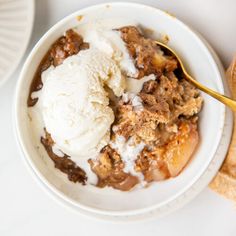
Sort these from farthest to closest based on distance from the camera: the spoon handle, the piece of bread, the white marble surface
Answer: the white marble surface
the piece of bread
the spoon handle

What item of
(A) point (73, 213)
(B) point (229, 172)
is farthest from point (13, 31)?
(B) point (229, 172)

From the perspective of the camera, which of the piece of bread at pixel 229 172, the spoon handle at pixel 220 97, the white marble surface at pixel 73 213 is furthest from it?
the white marble surface at pixel 73 213

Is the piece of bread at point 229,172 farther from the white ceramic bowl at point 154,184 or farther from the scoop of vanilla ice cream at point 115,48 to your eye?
the scoop of vanilla ice cream at point 115,48

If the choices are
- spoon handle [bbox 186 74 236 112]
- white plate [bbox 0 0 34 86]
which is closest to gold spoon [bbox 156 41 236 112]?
spoon handle [bbox 186 74 236 112]

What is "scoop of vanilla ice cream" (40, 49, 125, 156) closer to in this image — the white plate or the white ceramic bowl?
the white ceramic bowl

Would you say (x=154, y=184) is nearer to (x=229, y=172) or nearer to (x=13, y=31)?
(x=229, y=172)

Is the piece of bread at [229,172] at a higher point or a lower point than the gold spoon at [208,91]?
lower


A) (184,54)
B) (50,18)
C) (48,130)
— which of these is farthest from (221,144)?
(50,18)

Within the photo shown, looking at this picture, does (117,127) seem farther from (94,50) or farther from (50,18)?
(50,18)

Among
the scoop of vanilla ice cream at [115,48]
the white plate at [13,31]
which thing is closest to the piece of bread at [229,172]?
the scoop of vanilla ice cream at [115,48]
